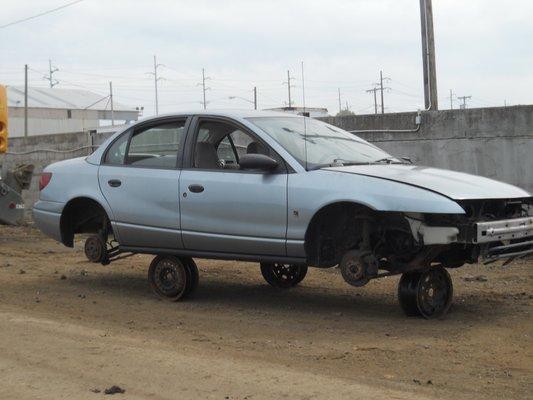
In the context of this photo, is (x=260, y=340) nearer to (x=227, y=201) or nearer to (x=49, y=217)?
(x=227, y=201)

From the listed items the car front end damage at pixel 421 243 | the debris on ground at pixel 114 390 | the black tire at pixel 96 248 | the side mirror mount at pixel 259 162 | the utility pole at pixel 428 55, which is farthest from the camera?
the utility pole at pixel 428 55

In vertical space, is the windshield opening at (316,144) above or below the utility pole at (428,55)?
below

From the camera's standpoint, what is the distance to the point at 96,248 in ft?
25.6

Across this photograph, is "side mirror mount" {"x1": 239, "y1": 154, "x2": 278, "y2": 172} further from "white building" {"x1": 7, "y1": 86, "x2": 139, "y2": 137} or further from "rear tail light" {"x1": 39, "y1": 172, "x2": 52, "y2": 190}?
"white building" {"x1": 7, "y1": 86, "x2": 139, "y2": 137}

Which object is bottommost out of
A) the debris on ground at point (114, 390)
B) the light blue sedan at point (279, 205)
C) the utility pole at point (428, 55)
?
the debris on ground at point (114, 390)

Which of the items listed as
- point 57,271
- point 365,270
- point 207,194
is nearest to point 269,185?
point 207,194

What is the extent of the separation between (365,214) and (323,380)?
1879 mm

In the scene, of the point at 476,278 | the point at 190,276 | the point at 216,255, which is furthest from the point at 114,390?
the point at 476,278

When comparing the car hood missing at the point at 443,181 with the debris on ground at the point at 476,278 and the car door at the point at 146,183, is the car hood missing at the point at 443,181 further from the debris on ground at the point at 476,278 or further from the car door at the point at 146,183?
the debris on ground at the point at 476,278

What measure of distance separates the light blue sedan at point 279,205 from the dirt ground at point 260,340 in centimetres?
50

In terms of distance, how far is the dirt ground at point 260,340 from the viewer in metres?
4.57

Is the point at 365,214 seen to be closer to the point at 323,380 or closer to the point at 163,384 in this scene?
the point at 323,380

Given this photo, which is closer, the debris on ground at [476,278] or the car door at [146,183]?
the car door at [146,183]

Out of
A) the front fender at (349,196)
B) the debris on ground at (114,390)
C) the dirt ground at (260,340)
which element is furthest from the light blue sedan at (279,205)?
the debris on ground at (114,390)
